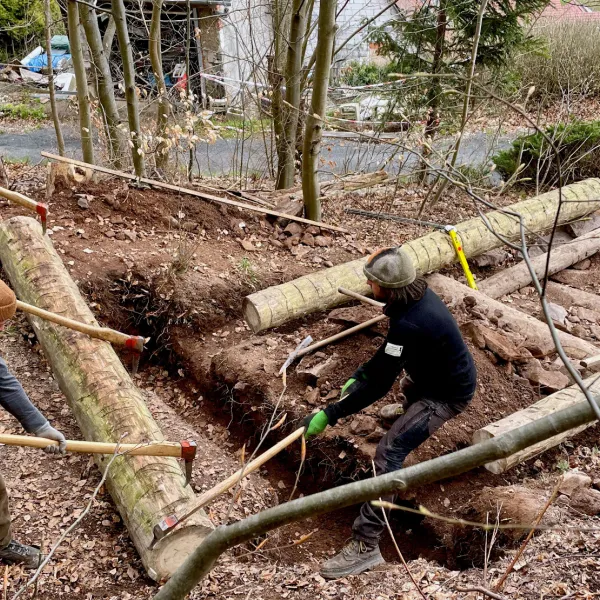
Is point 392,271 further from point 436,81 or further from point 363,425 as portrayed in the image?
point 436,81

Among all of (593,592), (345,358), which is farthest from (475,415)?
(593,592)

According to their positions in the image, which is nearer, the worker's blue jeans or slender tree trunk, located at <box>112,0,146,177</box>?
the worker's blue jeans

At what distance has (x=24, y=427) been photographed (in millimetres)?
3783

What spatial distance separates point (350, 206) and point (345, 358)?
3.90m

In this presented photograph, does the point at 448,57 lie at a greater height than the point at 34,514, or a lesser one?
greater

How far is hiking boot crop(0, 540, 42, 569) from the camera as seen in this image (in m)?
3.86

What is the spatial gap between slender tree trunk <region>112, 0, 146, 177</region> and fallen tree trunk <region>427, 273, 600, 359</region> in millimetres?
4280

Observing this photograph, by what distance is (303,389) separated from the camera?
18.1ft

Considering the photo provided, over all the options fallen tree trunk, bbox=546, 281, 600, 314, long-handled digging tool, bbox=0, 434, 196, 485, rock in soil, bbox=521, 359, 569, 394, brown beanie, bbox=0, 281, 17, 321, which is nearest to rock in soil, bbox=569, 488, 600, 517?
rock in soil, bbox=521, 359, 569, 394

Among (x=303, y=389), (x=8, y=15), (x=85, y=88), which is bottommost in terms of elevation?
(x=303, y=389)

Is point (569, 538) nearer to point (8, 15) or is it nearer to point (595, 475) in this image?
point (595, 475)

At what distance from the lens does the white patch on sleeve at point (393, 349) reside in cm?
399

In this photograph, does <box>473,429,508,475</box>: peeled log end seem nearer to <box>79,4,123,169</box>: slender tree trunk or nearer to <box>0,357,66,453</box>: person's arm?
<box>0,357,66,453</box>: person's arm

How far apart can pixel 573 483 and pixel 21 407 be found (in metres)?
3.77
